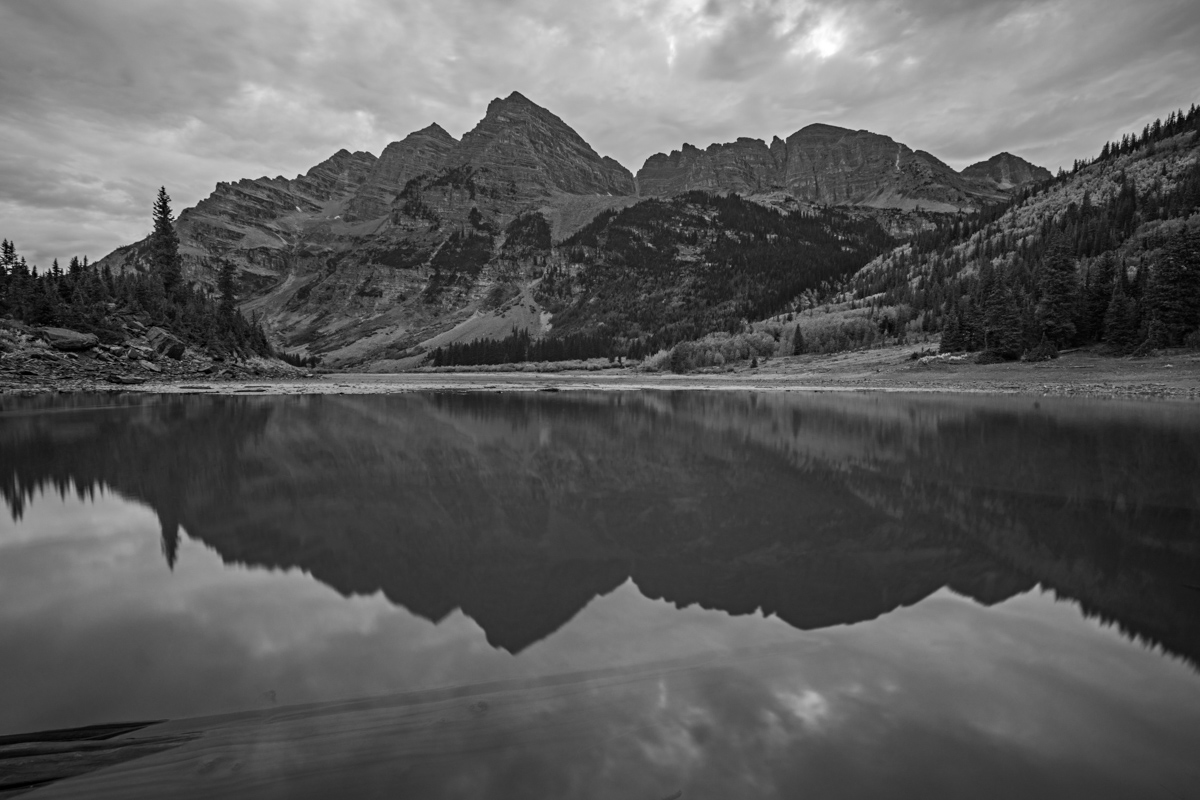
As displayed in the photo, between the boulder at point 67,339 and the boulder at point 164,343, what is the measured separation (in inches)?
320

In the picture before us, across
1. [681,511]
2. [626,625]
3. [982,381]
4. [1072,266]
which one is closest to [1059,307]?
[1072,266]

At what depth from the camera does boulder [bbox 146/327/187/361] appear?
66.4 m

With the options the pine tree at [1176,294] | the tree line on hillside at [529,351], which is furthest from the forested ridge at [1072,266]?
the tree line on hillside at [529,351]

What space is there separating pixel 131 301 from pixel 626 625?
286ft

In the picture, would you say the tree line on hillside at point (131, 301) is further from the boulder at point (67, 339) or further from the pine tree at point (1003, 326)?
the pine tree at point (1003, 326)

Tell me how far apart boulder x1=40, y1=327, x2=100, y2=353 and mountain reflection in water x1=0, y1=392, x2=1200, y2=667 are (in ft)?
131

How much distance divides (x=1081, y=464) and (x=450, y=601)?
17.5m

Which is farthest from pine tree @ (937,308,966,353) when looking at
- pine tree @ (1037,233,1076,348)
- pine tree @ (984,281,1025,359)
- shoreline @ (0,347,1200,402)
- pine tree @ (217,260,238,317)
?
pine tree @ (217,260,238,317)

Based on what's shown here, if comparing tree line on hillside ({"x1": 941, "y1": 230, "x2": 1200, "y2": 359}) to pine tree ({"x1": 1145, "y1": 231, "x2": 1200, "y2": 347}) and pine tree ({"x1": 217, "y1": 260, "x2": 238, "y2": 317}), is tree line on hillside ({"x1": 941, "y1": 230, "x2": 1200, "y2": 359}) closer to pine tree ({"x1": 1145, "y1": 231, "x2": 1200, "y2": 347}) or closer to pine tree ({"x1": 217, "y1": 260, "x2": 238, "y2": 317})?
pine tree ({"x1": 1145, "y1": 231, "x2": 1200, "y2": 347})

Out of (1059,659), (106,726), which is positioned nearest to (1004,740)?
(1059,659)

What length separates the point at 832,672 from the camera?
17.9 ft

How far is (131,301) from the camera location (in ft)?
232

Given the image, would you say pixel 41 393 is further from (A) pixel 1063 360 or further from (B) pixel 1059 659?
(A) pixel 1063 360

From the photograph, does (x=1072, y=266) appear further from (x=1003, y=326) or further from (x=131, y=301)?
(x=131, y=301)
